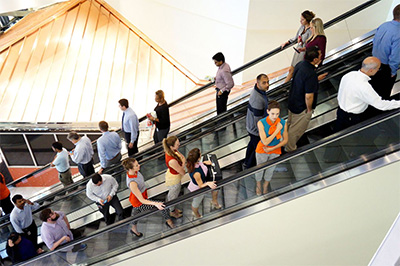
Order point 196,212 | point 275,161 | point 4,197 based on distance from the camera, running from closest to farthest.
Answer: point 275,161
point 196,212
point 4,197

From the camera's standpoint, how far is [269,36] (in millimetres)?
8539

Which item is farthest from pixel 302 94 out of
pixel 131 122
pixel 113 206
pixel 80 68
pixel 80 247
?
pixel 80 68

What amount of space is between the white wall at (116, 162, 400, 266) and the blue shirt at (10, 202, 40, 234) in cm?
195

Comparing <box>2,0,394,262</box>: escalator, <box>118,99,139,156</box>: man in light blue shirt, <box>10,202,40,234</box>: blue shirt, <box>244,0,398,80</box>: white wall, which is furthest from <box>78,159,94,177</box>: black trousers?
Result: <box>244,0,398,80</box>: white wall

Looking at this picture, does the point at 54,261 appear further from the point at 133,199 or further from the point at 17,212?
the point at 133,199

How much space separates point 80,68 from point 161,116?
5394 mm

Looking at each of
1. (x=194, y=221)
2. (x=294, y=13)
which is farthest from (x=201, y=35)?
(x=194, y=221)

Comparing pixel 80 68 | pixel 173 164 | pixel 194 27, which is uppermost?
pixel 80 68

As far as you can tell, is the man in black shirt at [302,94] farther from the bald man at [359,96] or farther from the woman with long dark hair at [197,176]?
the woman with long dark hair at [197,176]

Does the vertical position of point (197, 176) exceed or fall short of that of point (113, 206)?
→ it falls short

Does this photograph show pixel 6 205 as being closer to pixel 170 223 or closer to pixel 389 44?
pixel 170 223

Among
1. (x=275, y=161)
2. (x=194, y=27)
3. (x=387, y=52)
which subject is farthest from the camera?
(x=194, y=27)

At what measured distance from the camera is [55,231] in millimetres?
5352

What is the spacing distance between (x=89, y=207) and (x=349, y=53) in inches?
187
